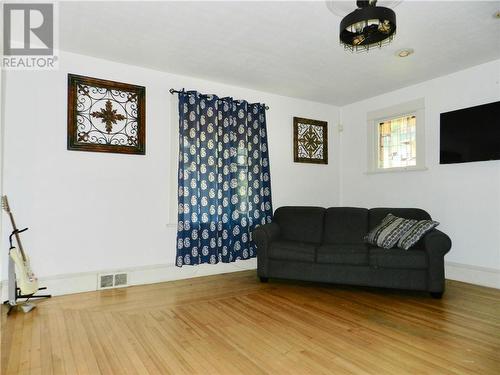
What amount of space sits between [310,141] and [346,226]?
1.66m

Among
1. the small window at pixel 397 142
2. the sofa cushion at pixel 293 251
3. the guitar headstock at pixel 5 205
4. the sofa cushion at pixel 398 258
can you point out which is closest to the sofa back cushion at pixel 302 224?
the sofa cushion at pixel 293 251

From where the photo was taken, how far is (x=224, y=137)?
13.9ft

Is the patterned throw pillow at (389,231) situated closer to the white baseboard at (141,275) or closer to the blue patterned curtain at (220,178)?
the blue patterned curtain at (220,178)

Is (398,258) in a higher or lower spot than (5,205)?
lower

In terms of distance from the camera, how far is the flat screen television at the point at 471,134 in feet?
11.7

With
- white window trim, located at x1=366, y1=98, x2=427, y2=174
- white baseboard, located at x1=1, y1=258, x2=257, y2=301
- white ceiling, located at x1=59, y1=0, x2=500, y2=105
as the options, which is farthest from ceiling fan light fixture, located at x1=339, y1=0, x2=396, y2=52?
white baseboard, located at x1=1, y1=258, x2=257, y2=301

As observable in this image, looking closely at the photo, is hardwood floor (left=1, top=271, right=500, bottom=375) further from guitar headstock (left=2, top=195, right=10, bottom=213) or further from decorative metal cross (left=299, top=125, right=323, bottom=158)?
decorative metal cross (left=299, top=125, right=323, bottom=158)

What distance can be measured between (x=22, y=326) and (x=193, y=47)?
2899 mm

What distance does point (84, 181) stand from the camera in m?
3.44

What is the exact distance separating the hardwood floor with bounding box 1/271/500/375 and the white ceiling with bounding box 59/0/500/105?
2.33m

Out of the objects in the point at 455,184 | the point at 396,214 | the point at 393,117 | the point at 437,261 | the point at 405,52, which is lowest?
the point at 437,261

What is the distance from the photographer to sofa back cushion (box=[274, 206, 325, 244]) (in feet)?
13.8

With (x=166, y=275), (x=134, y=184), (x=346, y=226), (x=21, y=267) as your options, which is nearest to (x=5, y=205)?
(x=21, y=267)

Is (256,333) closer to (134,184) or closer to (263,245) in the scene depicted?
(263,245)
